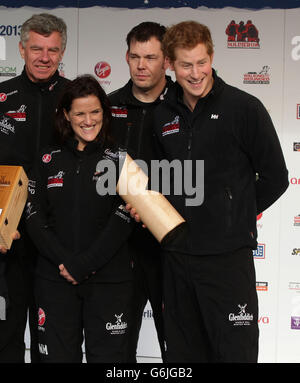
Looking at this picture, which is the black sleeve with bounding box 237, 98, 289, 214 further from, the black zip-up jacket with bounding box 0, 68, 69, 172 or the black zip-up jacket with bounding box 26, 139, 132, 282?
the black zip-up jacket with bounding box 0, 68, 69, 172

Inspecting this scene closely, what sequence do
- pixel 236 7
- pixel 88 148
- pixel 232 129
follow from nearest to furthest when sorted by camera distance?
1. pixel 232 129
2. pixel 88 148
3. pixel 236 7

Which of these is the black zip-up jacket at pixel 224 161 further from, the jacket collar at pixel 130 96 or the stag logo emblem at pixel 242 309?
the jacket collar at pixel 130 96

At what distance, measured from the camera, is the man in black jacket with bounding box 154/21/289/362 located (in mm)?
2439

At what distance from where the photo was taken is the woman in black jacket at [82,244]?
8.35 ft

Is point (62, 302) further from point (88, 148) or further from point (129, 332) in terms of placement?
point (88, 148)

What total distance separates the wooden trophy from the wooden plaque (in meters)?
0.45

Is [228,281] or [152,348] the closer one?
[228,281]

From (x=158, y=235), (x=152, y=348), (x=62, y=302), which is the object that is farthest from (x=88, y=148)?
(x=152, y=348)

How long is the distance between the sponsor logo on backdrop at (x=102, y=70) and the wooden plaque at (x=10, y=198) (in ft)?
5.66

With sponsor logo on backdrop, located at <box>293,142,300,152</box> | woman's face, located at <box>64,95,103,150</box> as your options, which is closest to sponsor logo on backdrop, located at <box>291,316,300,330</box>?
sponsor logo on backdrop, located at <box>293,142,300,152</box>

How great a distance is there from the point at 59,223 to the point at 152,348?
6.51ft

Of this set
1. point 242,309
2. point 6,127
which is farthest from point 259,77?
point 242,309

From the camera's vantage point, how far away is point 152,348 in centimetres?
424
